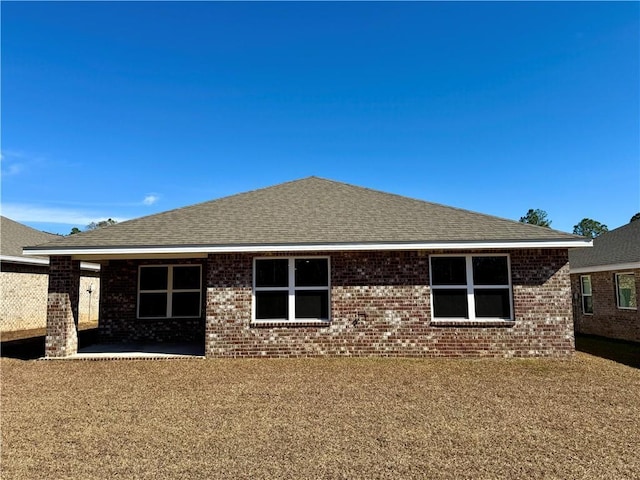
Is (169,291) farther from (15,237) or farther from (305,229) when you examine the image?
(15,237)

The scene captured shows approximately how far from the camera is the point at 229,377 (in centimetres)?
831

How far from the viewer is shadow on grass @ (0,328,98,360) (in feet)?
36.3

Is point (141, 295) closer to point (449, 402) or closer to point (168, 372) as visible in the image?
point (168, 372)

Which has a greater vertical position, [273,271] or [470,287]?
[273,271]

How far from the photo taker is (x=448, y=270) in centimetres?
1048

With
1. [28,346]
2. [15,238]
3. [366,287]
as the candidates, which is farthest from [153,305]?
[15,238]

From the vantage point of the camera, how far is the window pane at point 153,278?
1316 centimetres

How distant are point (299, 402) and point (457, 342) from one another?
202 inches

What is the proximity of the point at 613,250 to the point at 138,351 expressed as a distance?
54.7 ft

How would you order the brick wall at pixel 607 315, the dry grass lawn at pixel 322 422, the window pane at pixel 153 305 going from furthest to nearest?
the brick wall at pixel 607 315, the window pane at pixel 153 305, the dry grass lawn at pixel 322 422

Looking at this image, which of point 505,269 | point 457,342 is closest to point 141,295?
point 457,342

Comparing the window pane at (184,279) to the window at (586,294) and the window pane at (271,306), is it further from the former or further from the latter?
the window at (586,294)

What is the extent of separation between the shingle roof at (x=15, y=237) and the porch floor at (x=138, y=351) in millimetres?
8005

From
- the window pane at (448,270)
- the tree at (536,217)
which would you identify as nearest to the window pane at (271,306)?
the window pane at (448,270)
